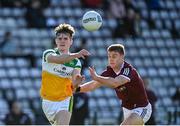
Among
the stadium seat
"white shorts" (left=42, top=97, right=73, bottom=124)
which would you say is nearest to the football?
"white shorts" (left=42, top=97, right=73, bottom=124)

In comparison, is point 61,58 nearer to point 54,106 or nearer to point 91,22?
point 54,106

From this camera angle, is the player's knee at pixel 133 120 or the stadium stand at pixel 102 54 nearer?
the player's knee at pixel 133 120

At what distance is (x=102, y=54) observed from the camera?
2044 centimetres

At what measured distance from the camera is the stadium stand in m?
18.3

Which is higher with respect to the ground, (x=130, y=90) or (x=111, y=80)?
(x=111, y=80)

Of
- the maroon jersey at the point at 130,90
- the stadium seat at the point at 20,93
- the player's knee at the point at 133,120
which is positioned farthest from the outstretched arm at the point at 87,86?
the stadium seat at the point at 20,93

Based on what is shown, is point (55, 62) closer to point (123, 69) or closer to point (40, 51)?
point (123, 69)

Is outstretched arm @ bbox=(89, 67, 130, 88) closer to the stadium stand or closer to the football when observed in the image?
the football

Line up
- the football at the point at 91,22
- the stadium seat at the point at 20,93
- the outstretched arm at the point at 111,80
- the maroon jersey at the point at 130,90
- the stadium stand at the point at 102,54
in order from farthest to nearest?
1. the stadium seat at the point at 20,93
2. the stadium stand at the point at 102,54
3. the football at the point at 91,22
4. the maroon jersey at the point at 130,90
5. the outstretched arm at the point at 111,80

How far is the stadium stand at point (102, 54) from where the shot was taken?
60.0 feet

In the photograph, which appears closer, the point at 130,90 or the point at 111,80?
the point at 111,80

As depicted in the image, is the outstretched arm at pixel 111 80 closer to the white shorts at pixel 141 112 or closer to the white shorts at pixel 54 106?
the white shorts at pixel 141 112

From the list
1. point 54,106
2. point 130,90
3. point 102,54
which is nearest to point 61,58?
point 54,106

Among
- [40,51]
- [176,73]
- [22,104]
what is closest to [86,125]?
[22,104]
